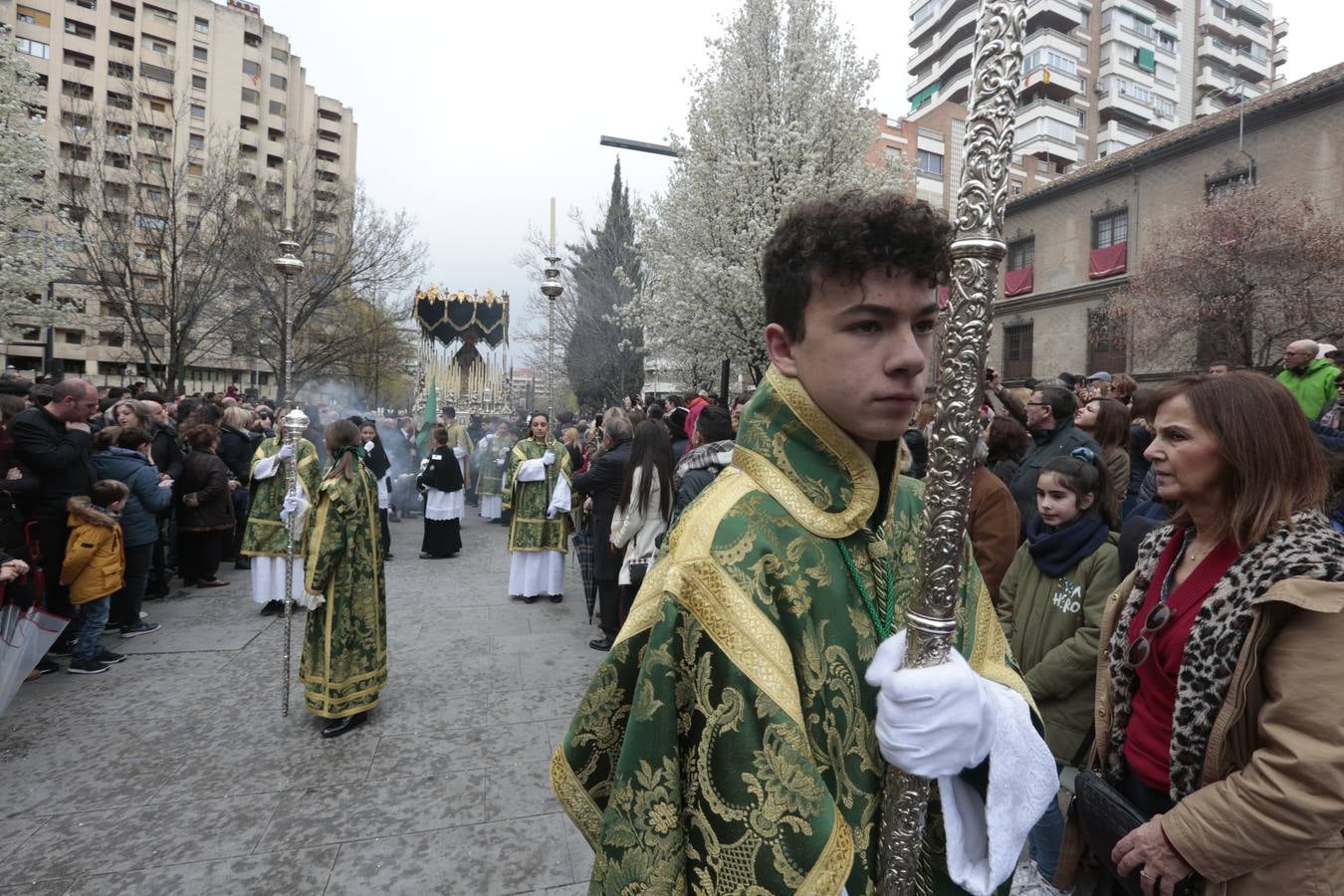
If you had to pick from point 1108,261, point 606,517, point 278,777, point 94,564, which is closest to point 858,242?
point 278,777

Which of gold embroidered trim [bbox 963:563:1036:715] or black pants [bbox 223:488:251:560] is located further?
black pants [bbox 223:488:251:560]

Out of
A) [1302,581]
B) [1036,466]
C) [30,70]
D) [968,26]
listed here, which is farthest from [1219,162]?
[968,26]

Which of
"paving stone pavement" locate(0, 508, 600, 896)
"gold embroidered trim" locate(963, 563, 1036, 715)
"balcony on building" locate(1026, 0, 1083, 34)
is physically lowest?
"paving stone pavement" locate(0, 508, 600, 896)

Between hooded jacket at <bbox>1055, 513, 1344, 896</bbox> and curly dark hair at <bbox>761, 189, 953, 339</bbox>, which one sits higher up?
curly dark hair at <bbox>761, 189, 953, 339</bbox>

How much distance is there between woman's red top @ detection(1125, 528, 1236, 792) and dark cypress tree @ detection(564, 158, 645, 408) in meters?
23.0

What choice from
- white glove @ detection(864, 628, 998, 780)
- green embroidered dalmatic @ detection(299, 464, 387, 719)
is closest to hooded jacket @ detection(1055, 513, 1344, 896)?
white glove @ detection(864, 628, 998, 780)

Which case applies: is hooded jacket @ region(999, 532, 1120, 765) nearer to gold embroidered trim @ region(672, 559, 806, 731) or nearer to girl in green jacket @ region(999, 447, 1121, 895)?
girl in green jacket @ region(999, 447, 1121, 895)

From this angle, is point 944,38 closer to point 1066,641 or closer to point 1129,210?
point 1129,210

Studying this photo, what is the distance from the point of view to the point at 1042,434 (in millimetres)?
4871

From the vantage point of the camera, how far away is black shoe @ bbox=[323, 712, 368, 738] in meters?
4.61

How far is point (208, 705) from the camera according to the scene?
16.6 ft

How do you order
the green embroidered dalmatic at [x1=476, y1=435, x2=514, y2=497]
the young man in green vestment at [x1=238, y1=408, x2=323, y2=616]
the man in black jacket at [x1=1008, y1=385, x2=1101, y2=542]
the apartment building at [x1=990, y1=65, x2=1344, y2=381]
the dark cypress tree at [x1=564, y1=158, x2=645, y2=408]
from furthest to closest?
the dark cypress tree at [x1=564, y1=158, x2=645, y2=408] < the apartment building at [x1=990, y1=65, x2=1344, y2=381] < the green embroidered dalmatic at [x1=476, y1=435, x2=514, y2=497] < the young man in green vestment at [x1=238, y1=408, x2=323, y2=616] < the man in black jacket at [x1=1008, y1=385, x2=1101, y2=542]

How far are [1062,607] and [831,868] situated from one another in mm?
2460

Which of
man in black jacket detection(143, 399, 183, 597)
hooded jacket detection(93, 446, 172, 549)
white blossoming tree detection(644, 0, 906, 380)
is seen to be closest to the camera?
hooded jacket detection(93, 446, 172, 549)
